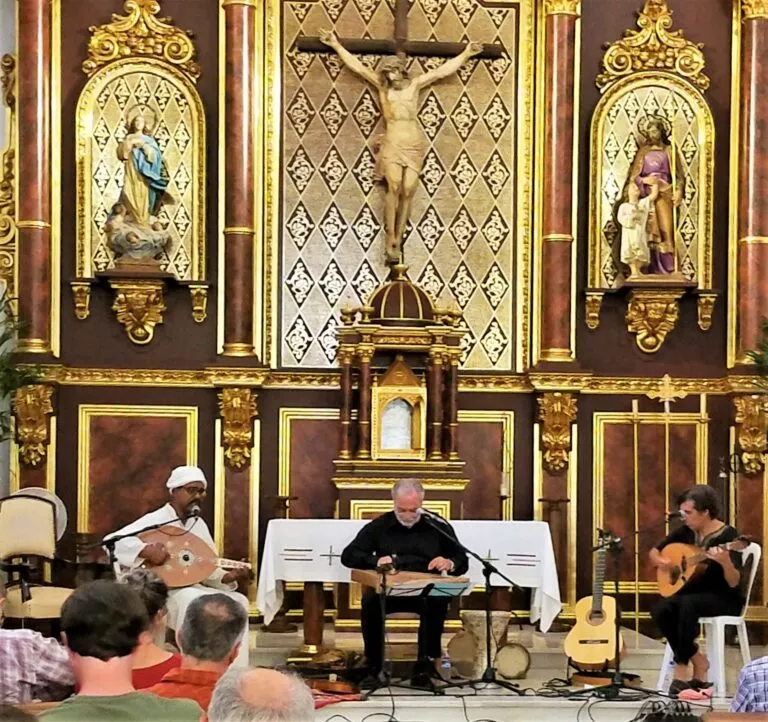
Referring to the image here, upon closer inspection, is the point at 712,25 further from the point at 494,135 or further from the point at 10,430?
the point at 10,430

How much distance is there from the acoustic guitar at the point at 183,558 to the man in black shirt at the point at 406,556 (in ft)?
2.60

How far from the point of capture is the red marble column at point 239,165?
11180mm

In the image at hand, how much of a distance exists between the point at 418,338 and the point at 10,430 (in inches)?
123

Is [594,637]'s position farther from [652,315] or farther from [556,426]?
[652,315]

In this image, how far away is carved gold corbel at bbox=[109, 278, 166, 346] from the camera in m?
11.1

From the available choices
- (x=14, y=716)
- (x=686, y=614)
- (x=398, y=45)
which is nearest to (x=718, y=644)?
(x=686, y=614)

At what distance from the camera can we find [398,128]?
37.0ft

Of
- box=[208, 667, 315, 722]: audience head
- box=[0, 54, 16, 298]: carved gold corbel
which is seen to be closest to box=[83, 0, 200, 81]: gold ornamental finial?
box=[0, 54, 16, 298]: carved gold corbel

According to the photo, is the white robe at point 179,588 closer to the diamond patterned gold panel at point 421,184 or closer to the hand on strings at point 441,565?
the hand on strings at point 441,565

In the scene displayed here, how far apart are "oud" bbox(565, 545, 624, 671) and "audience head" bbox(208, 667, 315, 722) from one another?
19.1ft

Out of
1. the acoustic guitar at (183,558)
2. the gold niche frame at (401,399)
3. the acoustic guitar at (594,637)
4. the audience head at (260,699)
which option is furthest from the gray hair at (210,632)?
the gold niche frame at (401,399)

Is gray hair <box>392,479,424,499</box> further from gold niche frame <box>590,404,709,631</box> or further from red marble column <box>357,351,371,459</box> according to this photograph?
gold niche frame <box>590,404,709,631</box>

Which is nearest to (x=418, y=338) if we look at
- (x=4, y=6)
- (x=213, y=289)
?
(x=213, y=289)

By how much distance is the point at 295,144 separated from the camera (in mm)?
11578
